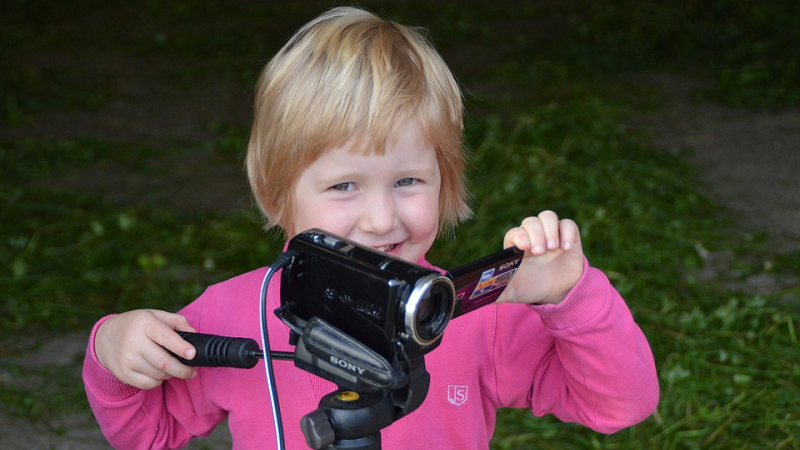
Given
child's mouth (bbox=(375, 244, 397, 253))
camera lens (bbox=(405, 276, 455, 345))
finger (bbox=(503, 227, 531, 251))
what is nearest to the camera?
camera lens (bbox=(405, 276, 455, 345))

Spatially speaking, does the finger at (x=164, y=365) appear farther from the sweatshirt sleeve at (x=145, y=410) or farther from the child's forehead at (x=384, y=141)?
the child's forehead at (x=384, y=141)

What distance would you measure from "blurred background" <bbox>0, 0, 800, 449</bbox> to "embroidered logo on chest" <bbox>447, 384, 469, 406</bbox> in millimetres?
A: 1468

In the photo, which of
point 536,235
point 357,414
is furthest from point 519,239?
point 357,414

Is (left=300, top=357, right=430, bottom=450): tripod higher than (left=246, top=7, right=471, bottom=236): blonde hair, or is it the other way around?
(left=246, top=7, right=471, bottom=236): blonde hair

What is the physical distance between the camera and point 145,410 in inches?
66.8

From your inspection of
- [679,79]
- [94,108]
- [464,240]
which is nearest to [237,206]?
[464,240]

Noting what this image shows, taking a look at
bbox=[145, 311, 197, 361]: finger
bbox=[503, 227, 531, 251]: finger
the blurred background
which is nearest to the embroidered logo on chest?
bbox=[503, 227, 531, 251]: finger

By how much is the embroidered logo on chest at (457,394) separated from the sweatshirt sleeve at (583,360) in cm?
7

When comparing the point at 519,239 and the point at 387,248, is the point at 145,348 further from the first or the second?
the point at 519,239

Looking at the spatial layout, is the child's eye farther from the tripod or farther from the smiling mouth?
the tripod

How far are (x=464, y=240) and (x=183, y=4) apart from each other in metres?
6.35

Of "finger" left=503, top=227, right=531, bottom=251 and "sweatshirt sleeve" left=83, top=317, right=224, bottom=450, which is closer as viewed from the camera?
"finger" left=503, top=227, right=531, bottom=251

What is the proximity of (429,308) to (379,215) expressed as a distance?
418mm

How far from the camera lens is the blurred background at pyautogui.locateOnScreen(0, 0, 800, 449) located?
10.9ft
